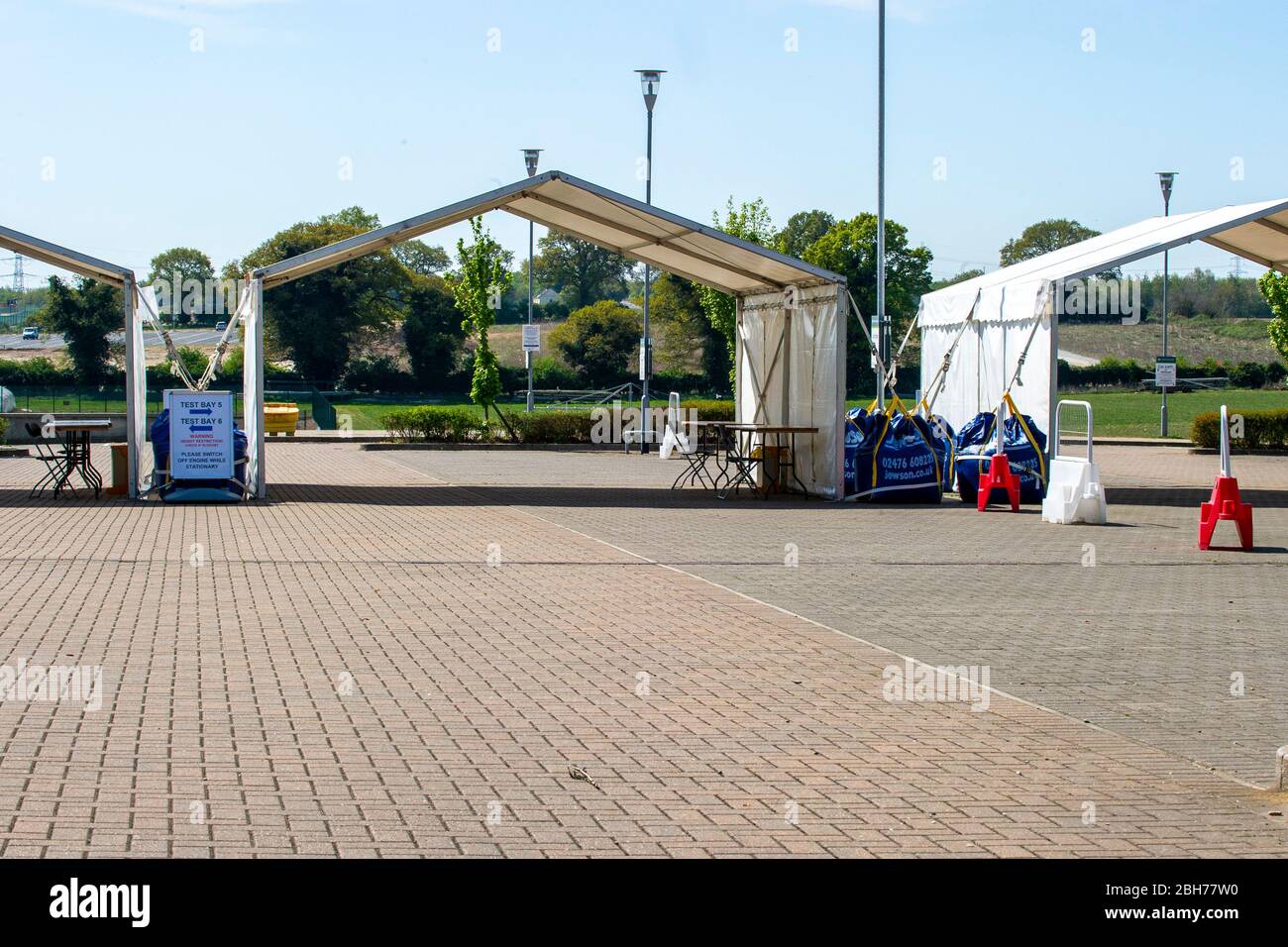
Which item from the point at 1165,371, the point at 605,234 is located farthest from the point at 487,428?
the point at 1165,371

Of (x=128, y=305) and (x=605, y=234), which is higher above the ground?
(x=605, y=234)

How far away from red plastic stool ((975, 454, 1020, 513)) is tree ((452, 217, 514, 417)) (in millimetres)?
19784

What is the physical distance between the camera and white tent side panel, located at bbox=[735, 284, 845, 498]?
68.3 ft

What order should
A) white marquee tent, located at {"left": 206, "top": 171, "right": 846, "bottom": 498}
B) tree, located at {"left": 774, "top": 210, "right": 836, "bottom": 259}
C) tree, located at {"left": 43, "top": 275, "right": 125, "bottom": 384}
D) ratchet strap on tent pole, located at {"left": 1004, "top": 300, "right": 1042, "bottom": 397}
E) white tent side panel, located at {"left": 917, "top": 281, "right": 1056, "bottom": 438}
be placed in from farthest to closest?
tree, located at {"left": 774, "top": 210, "right": 836, "bottom": 259} < tree, located at {"left": 43, "top": 275, "right": 125, "bottom": 384} < ratchet strap on tent pole, located at {"left": 1004, "top": 300, "right": 1042, "bottom": 397} < white tent side panel, located at {"left": 917, "top": 281, "right": 1056, "bottom": 438} < white marquee tent, located at {"left": 206, "top": 171, "right": 846, "bottom": 498}

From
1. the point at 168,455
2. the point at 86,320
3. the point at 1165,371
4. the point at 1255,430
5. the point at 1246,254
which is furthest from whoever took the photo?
the point at 86,320

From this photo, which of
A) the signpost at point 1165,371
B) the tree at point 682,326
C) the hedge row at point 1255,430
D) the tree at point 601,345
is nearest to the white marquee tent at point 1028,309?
the hedge row at point 1255,430

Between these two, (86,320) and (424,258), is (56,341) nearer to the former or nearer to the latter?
(86,320)

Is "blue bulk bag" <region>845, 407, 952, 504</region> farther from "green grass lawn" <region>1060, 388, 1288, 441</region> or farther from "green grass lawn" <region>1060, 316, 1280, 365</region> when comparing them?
"green grass lawn" <region>1060, 316, 1280, 365</region>

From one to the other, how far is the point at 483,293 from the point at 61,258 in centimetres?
1874

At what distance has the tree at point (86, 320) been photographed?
224 ft

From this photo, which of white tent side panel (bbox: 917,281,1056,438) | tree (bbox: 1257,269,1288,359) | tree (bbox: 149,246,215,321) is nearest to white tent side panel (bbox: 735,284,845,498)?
white tent side panel (bbox: 917,281,1056,438)

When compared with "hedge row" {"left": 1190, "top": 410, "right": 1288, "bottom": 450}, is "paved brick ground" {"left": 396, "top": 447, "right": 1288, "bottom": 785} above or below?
below

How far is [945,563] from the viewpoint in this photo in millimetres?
13945

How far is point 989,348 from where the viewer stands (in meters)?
24.0
